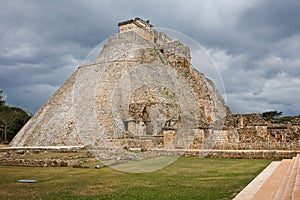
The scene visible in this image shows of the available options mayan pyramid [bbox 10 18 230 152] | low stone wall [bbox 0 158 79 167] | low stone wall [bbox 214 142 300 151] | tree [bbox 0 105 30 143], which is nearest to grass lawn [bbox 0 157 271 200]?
low stone wall [bbox 0 158 79 167]

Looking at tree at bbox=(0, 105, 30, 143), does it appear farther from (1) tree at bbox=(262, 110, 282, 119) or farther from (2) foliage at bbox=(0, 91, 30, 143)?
(1) tree at bbox=(262, 110, 282, 119)

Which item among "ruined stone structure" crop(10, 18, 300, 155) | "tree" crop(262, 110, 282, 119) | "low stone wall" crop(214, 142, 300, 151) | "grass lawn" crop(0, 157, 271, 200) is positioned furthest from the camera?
"tree" crop(262, 110, 282, 119)

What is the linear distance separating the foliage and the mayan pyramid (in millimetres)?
8427

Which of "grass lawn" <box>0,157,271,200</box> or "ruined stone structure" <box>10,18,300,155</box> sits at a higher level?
"ruined stone structure" <box>10,18,300,155</box>

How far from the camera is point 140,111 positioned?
85.0 ft

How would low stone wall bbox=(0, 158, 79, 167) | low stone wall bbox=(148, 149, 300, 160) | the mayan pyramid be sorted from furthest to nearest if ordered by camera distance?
1. the mayan pyramid
2. low stone wall bbox=(148, 149, 300, 160)
3. low stone wall bbox=(0, 158, 79, 167)

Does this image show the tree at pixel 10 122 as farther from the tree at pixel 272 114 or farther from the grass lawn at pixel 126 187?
the tree at pixel 272 114

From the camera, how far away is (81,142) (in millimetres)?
22531

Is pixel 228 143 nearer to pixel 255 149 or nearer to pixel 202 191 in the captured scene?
pixel 255 149

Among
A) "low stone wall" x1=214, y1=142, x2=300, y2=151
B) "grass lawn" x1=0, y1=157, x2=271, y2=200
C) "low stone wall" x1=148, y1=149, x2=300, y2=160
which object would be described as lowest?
"grass lawn" x1=0, y1=157, x2=271, y2=200

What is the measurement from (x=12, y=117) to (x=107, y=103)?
1556cm

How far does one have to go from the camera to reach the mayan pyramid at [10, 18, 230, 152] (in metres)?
22.6

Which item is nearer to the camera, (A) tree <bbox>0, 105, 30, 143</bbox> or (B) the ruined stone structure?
(B) the ruined stone structure

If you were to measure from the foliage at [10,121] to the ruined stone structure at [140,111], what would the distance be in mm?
8542
